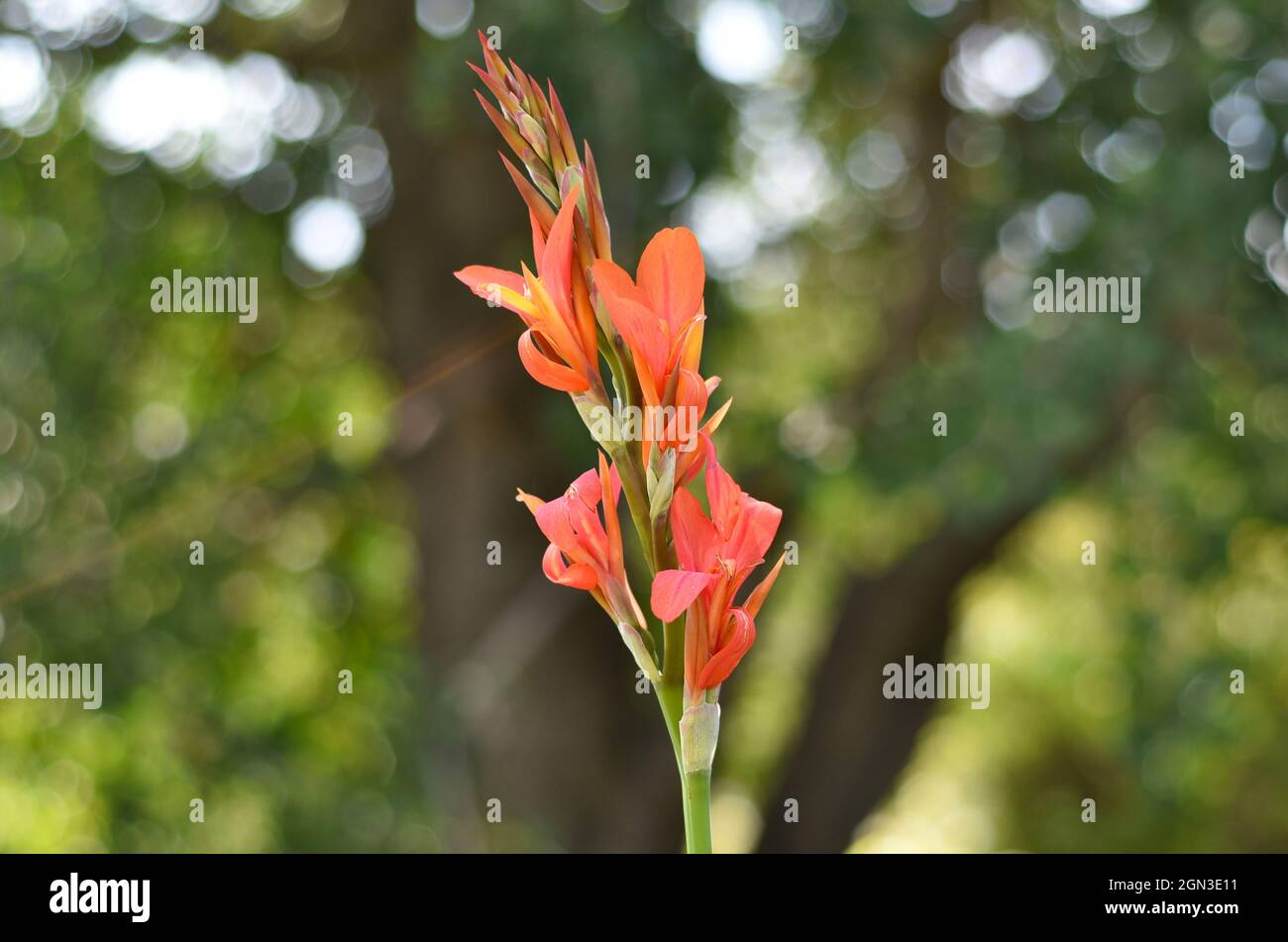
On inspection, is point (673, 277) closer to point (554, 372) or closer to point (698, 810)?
point (554, 372)

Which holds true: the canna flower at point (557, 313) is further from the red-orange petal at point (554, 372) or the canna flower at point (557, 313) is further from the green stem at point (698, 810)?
the green stem at point (698, 810)

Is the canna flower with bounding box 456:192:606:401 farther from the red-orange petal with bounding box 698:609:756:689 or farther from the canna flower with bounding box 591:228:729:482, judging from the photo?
the red-orange petal with bounding box 698:609:756:689

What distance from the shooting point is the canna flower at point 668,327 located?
55 cm

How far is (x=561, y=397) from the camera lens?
4.32 meters

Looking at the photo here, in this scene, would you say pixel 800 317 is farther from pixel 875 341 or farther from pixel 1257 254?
pixel 1257 254

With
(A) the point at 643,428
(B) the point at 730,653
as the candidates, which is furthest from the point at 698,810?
(A) the point at 643,428

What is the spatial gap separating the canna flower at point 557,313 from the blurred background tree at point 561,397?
278cm

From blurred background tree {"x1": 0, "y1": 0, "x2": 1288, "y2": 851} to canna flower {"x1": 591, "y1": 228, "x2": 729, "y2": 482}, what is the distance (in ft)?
9.14

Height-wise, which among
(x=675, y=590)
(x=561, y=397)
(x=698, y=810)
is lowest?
(x=698, y=810)

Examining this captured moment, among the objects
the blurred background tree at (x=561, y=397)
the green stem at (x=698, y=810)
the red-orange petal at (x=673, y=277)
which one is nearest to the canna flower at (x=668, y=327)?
the red-orange petal at (x=673, y=277)

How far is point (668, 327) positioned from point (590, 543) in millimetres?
115

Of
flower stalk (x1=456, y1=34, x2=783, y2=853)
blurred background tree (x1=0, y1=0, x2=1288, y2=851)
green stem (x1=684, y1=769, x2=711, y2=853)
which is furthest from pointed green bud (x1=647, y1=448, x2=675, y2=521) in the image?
blurred background tree (x1=0, y1=0, x2=1288, y2=851)

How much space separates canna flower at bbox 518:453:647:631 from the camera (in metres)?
0.58

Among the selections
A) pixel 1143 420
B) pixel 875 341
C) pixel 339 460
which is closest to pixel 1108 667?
pixel 1143 420
